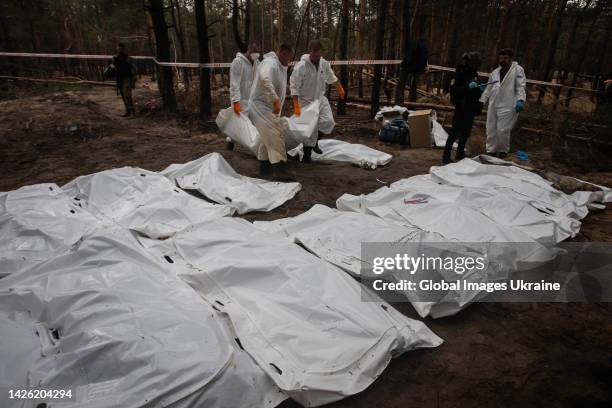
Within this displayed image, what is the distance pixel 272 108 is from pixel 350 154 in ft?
4.71

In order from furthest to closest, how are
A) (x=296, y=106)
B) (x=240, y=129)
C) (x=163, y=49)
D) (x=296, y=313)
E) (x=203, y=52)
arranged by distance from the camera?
(x=163, y=49) → (x=203, y=52) → (x=240, y=129) → (x=296, y=106) → (x=296, y=313)

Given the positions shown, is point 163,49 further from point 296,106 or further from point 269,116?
point 269,116

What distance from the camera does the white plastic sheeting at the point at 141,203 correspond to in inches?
122

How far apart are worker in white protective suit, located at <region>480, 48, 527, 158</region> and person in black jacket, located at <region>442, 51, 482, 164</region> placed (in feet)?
0.93

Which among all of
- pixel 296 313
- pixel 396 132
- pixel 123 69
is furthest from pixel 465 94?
pixel 123 69

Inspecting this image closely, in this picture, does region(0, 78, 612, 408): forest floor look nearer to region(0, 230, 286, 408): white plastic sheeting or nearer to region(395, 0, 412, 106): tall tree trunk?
region(0, 230, 286, 408): white plastic sheeting

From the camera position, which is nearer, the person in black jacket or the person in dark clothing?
the person in black jacket

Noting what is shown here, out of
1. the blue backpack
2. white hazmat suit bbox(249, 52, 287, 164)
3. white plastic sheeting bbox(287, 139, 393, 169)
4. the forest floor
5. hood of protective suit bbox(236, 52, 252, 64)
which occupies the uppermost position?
hood of protective suit bbox(236, 52, 252, 64)

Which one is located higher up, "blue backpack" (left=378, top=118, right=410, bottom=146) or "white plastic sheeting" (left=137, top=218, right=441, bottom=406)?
"blue backpack" (left=378, top=118, right=410, bottom=146)

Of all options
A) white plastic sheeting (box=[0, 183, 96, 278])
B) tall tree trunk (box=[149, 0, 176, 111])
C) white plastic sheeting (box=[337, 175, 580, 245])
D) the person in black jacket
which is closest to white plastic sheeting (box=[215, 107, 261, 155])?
white plastic sheeting (box=[337, 175, 580, 245])

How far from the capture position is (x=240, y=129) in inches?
201

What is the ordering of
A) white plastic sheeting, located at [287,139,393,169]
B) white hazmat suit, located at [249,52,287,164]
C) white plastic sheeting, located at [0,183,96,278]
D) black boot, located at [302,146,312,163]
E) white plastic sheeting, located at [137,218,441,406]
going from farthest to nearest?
black boot, located at [302,146,312,163], white plastic sheeting, located at [287,139,393,169], white hazmat suit, located at [249,52,287,164], white plastic sheeting, located at [0,183,96,278], white plastic sheeting, located at [137,218,441,406]

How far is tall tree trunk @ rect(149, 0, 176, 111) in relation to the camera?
25.5ft

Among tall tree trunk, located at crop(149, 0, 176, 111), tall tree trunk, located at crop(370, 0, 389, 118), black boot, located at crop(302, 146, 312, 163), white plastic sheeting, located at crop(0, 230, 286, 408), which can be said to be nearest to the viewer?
white plastic sheeting, located at crop(0, 230, 286, 408)
